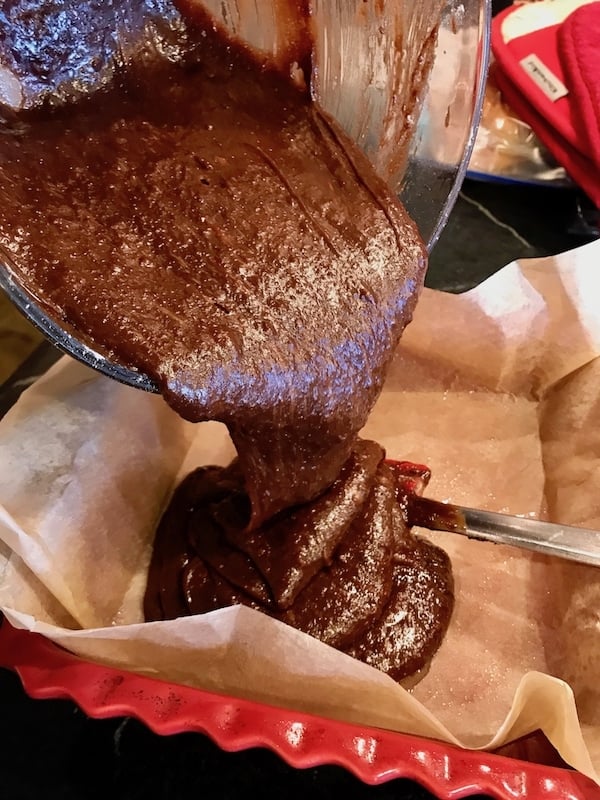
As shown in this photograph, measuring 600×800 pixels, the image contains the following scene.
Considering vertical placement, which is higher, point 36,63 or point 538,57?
point 36,63

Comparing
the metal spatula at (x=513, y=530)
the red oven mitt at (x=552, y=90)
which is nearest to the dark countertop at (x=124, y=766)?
the metal spatula at (x=513, y=530)

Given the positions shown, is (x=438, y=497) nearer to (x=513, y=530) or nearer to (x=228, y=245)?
(x=513, y=530)

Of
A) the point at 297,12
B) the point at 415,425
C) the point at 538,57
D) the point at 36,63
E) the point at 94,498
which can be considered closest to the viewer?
the point at 36,63

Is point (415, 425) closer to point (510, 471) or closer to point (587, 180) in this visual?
point (510, 471)

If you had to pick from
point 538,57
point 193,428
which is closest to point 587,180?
point 538,57

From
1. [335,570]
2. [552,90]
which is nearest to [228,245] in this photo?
[335,570]

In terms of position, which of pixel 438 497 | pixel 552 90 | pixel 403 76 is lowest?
pixel 438 497
